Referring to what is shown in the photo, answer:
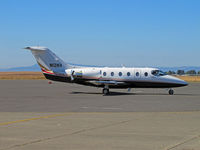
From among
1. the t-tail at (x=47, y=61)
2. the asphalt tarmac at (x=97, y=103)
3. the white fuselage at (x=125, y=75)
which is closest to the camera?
the asphalt tarmac at (x=97, y=103)

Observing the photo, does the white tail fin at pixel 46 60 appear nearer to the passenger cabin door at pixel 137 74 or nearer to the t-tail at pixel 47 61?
the t-tail at pixel 47 61

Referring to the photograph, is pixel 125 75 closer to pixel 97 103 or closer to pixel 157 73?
pixel 157 73

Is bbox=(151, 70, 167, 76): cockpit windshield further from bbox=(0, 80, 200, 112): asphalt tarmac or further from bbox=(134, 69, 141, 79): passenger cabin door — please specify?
bbox=(0, 80, 200, 112): asphalt tarmac

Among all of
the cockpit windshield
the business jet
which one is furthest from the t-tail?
the cockpit windshield

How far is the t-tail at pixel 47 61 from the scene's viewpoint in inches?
1260

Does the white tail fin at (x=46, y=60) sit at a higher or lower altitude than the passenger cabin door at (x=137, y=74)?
higher

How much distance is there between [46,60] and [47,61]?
0.13 m

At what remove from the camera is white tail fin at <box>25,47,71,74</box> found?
32.0 metres

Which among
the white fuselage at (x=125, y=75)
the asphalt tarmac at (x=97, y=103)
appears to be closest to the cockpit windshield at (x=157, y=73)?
the white fuselage at (x=125, y=75)
